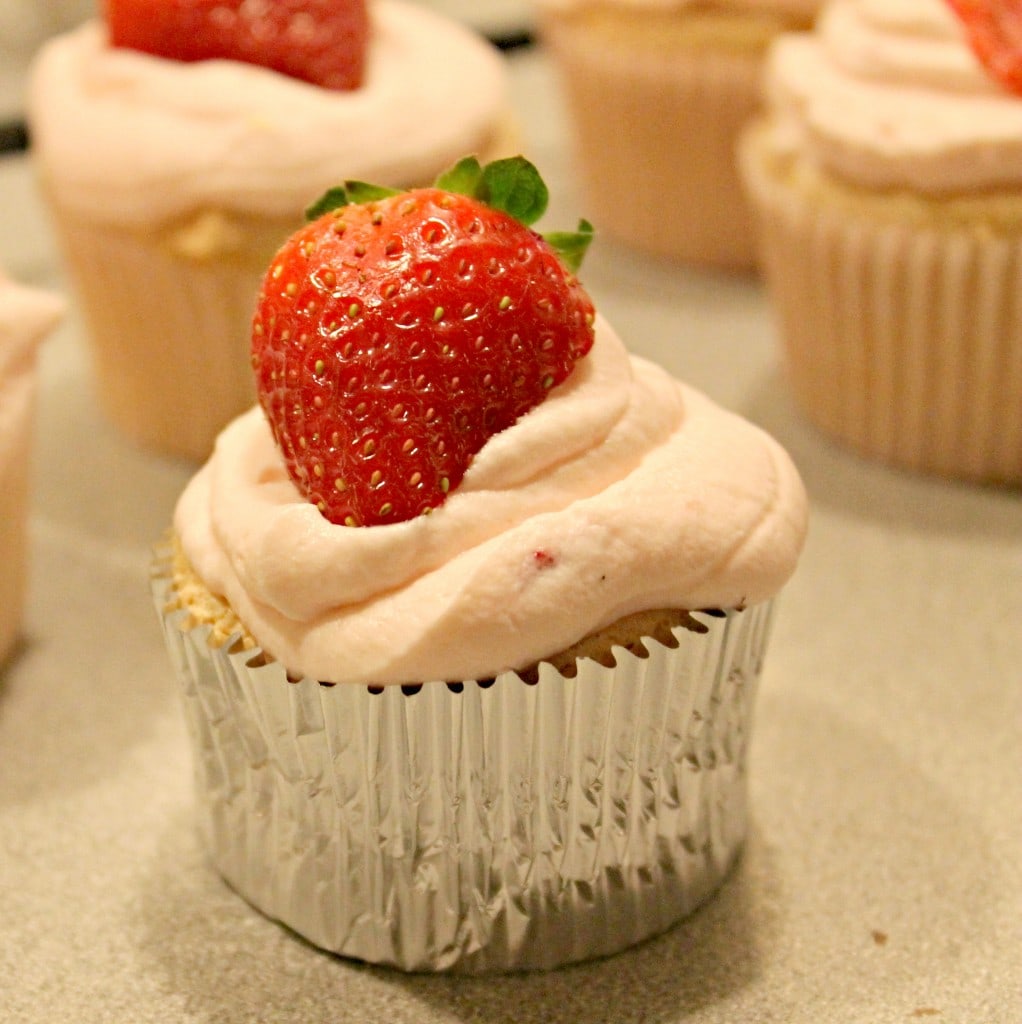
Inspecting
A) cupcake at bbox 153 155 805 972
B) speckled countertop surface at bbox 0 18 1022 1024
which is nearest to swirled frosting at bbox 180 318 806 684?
cupcake at bbox 153 155 805 972

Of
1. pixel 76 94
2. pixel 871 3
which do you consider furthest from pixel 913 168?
pixel 76 94

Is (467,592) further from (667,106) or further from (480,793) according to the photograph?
(667,106)

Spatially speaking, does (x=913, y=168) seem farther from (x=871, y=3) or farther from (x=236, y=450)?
(x=236, y=450)

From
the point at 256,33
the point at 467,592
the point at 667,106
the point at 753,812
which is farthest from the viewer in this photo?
the point at 667,106

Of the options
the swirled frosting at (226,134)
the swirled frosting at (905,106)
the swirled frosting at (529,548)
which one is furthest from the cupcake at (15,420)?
the swirled frosting at (905,106)

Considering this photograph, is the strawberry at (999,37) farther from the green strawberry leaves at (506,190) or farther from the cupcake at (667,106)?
the green strawberry leaves at (506,190)

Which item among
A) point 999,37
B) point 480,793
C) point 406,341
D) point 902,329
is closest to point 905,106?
point 999,37
